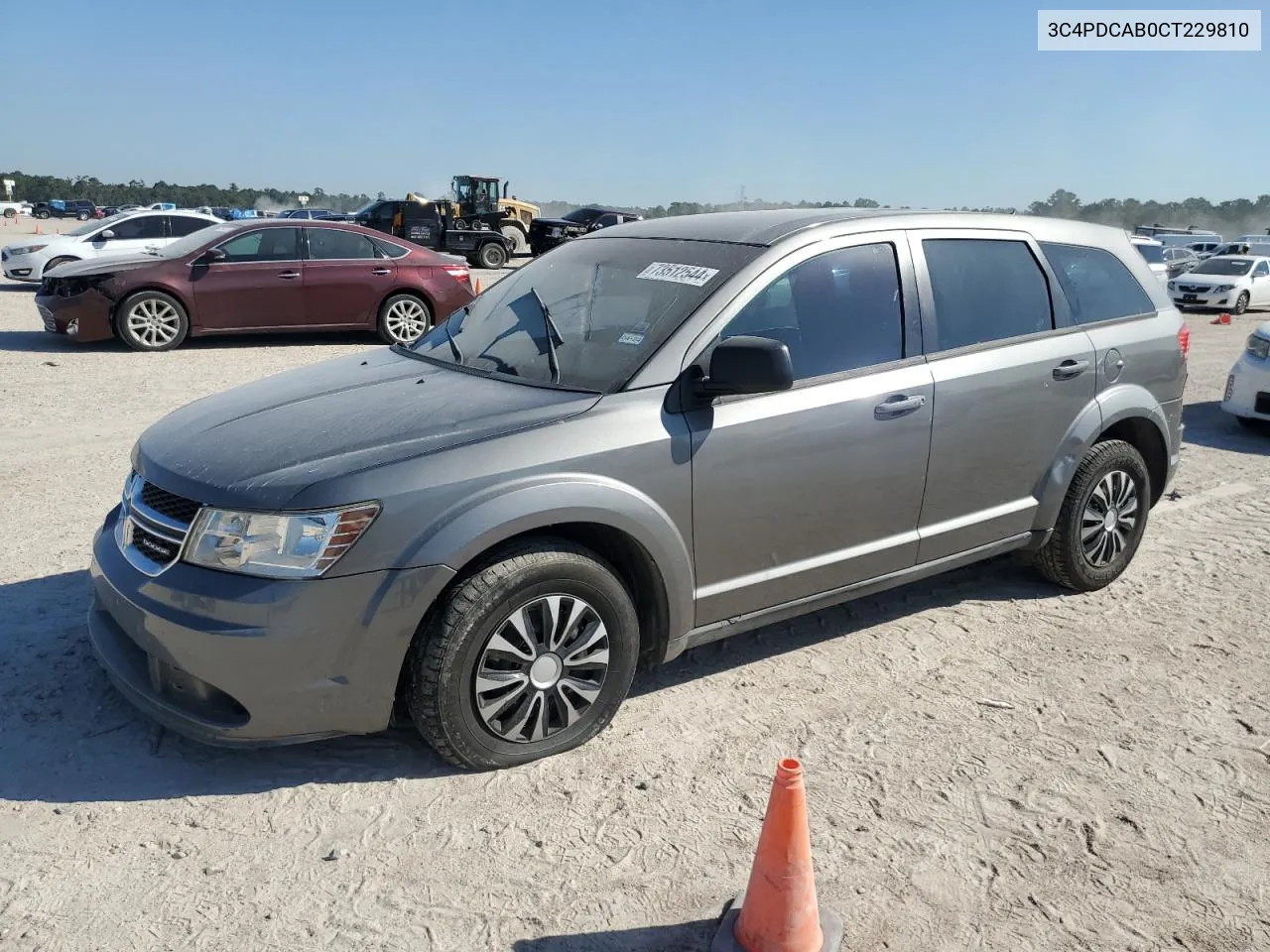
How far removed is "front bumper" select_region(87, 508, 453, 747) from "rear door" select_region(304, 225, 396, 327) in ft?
30.5

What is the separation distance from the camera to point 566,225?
32.7 m

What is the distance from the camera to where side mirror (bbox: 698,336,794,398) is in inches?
136

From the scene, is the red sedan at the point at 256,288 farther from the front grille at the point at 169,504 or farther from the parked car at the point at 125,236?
the front grille at the point at 169,504

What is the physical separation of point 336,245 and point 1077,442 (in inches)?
383

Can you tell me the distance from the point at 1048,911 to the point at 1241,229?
106 meters

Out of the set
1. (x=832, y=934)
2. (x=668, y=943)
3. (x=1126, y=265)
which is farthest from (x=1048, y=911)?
(x=1126, y=265)

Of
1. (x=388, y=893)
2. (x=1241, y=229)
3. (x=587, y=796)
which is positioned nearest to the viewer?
(x=388, y=893)

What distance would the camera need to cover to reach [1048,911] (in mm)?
2824

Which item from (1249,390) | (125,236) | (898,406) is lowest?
(1249,390)

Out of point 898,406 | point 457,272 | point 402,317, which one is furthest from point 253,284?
point 898,406

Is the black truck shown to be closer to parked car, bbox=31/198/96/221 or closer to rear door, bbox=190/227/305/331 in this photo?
rear door, bbox=190/227/305/331

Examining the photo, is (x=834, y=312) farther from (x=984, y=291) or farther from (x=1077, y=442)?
(x=1077, y=442)

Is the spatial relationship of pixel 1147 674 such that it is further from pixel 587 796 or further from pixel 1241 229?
pixel 1241 229

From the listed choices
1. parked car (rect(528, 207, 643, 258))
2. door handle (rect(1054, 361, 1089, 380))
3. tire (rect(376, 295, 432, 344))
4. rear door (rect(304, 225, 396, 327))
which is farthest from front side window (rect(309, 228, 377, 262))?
parked car (rect(528, 207, 643, 258))
